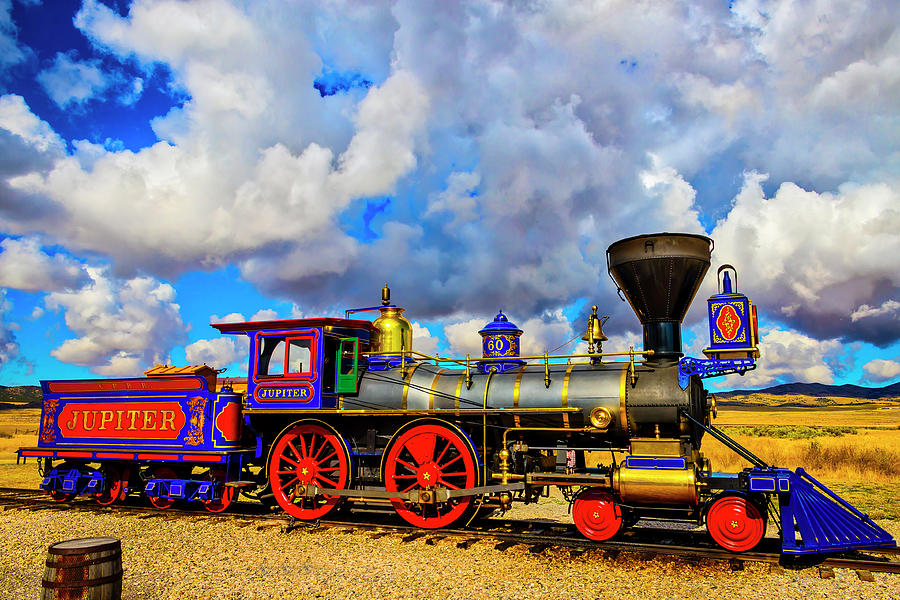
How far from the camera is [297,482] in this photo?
11273 mm

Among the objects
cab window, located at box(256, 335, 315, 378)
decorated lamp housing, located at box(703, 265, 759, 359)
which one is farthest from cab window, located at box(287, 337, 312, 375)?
decorated lamp housing, located at box(703, 265, 759, 359)

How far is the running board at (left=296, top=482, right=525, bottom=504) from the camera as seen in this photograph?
941 cm

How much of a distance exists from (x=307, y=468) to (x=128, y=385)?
15.0ft

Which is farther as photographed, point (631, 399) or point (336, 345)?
point (336, 345)

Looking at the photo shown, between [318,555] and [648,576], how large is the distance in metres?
4.43

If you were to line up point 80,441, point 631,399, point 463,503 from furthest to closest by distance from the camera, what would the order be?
point 80,441 < point 463,503 < point 631,399

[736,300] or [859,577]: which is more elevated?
[736,300]

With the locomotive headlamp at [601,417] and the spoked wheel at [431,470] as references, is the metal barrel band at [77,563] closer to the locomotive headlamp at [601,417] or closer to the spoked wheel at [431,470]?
the spoked wheel at [431,470]

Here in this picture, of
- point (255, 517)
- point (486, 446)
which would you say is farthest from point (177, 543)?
point (486, 446)

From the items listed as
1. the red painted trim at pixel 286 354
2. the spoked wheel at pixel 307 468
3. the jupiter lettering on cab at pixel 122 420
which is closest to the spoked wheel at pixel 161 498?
the jupiter lettering on cab at pixel 122 420

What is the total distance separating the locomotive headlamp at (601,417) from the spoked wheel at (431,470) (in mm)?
2034

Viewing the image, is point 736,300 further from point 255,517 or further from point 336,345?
point 255,517

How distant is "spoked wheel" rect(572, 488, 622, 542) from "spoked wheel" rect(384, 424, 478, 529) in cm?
172

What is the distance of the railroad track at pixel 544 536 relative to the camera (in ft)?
25.9
